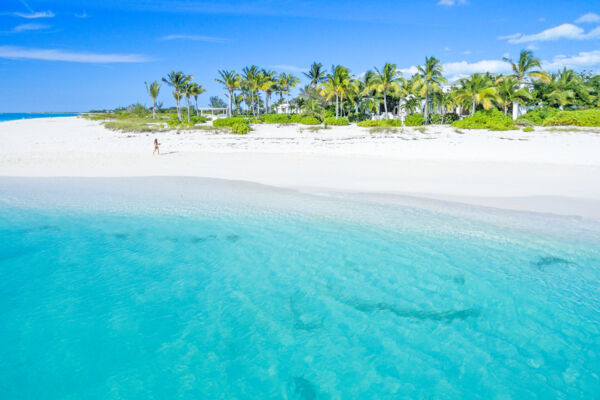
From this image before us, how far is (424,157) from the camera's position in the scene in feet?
73.8

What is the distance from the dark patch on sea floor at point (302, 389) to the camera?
454 centimetres

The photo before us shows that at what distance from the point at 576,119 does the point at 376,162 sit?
22.7 m

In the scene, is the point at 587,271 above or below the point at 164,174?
below

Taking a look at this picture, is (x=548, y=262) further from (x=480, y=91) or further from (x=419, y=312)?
(x=480, y=91)

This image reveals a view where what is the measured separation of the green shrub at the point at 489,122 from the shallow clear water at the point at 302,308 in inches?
970

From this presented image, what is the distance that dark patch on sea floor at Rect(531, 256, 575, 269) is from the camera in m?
8.04

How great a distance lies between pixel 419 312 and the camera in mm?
6328

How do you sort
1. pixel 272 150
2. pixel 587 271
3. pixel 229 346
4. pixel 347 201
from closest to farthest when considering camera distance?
pixel 229 346 < pixel 587 271 < pixel 347 201 < pixel 272 150

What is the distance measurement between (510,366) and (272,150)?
927 inches

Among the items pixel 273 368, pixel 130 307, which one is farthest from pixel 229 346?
pixel 130 307

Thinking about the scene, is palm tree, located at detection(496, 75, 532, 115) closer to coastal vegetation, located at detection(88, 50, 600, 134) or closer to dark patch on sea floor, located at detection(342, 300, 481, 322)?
coastal vegetation, located at detection(88, 50, 600, 134)

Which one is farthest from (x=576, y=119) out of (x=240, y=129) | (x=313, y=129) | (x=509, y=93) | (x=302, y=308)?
(x=302, y=308)

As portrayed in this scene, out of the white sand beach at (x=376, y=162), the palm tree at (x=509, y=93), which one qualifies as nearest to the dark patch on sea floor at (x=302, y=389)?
the white sand beach at (x=376, y=162)

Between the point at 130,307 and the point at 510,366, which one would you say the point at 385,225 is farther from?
the point at 130,307
